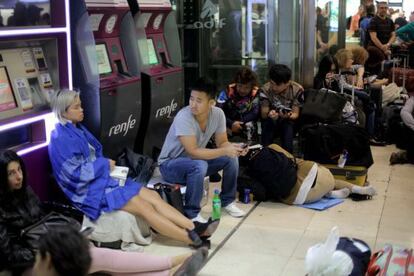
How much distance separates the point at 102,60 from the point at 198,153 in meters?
1.15

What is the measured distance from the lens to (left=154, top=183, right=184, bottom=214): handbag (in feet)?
13.3

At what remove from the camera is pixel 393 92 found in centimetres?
736

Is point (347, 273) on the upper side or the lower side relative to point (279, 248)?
upper

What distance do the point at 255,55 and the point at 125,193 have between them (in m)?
3.26

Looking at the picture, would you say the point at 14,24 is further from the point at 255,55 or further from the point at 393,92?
the point at 393,92

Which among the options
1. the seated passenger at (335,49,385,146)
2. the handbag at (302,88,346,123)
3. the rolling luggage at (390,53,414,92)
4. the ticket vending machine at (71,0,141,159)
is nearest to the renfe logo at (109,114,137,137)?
the ticket vending machine at (71,0,141,159)

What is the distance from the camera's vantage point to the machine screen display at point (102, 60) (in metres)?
4.59

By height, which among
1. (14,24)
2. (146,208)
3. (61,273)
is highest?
(14,24)

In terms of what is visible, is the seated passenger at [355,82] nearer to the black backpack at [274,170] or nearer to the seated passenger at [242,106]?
the seated passenger at [242,106]

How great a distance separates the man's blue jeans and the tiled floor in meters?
0.22

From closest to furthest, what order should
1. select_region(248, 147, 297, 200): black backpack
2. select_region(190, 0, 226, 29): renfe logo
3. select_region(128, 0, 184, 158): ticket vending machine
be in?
1. select_region(248, 147, 297, 200): black backpack
2. select_region(128, 0, 184, 158): ticket vending machine
3. select_region(190, 0, 226, 29): renfe logo

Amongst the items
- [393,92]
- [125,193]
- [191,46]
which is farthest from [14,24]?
[393,92]

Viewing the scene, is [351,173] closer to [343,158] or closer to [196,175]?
[343,158]

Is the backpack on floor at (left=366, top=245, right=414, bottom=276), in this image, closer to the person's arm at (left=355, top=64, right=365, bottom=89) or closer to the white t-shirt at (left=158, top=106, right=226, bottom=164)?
the white t-shirt at (left=158, top=106, right=226, bottom=164)
